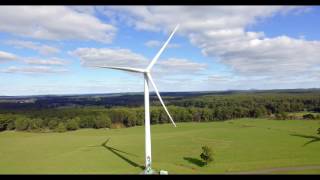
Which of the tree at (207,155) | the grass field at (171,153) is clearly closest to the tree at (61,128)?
the grass field at (171,153)

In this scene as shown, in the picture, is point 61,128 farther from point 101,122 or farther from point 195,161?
point 195,161

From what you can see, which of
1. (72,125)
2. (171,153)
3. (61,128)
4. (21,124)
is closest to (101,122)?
(72,125)

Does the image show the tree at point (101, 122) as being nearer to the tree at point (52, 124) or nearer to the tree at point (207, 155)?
the tree at point (52, 124)

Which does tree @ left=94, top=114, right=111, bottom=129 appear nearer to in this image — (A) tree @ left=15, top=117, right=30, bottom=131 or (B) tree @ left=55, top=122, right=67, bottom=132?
(B) tree @ left=55, top=122, right=67, bottom=132

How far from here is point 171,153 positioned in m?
54.3

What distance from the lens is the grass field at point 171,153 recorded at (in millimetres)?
42000

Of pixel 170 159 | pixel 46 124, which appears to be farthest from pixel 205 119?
pixel 170 159

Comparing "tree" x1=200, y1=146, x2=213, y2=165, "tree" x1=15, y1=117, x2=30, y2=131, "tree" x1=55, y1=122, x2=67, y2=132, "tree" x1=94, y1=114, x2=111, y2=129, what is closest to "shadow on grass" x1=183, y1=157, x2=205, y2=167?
"tree" x1=200, y1=146, x2=213, y2=165

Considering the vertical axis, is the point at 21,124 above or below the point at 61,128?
above

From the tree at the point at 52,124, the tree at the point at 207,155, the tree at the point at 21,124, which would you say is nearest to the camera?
the tree at the point at 207,155

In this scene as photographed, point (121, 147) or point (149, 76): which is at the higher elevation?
point (149, 76)
